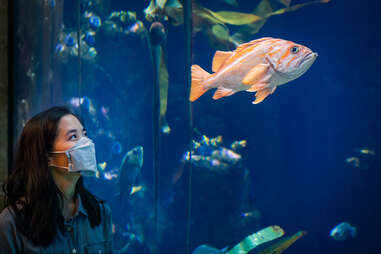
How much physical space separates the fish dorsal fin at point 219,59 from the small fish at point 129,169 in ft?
3.96

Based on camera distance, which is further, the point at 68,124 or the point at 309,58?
the point at 309,58

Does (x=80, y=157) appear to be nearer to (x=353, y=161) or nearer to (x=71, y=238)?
(x=71, y=238)

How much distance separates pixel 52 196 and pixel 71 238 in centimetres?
25

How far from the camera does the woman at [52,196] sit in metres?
1.29

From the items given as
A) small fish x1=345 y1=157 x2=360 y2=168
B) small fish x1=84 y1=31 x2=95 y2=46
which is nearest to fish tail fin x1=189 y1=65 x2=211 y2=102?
small fish x1=345 y1=157 x2=360 y2=168

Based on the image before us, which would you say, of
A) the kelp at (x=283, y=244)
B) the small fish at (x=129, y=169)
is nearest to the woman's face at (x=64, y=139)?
the small fish at (x=129, y=169)

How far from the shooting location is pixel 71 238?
1436 mm

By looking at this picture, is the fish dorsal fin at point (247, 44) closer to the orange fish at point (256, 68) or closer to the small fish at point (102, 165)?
the orange fish at point (256, 68)

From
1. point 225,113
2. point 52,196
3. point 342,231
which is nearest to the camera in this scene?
point 52,196

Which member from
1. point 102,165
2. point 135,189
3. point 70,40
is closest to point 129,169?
point 135,189

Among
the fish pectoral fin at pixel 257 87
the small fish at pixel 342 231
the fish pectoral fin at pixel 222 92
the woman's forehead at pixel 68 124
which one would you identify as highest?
the fish pectoral fin at pixel 257 87

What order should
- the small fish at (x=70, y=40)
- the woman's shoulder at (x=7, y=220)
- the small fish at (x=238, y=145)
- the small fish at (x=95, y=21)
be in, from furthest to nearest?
the small fish at (x=70, y=40) → the small fish at (x=95, y=21) → the small fish at (x=238, y=145) → the woman's shoulder at (x=7, y=220)

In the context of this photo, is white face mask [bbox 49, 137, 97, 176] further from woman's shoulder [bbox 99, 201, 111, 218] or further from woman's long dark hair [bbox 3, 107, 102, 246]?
woman's shoulder [bbox 99, 201, 111, 218]

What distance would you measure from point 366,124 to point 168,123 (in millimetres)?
1547
